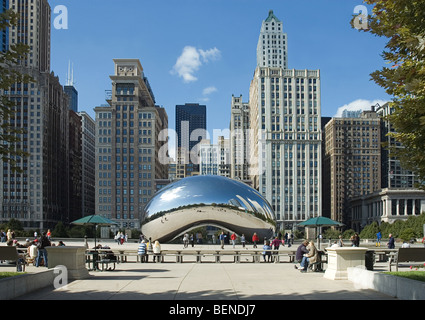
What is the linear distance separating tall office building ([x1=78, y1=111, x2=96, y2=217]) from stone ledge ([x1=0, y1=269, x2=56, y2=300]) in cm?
15692

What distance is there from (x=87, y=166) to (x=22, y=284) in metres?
167

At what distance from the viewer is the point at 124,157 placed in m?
131

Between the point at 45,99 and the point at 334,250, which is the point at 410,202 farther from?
the point at 334,250

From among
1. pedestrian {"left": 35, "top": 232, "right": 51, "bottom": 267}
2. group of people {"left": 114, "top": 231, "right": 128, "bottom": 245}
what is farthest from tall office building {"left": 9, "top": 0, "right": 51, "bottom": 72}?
pedestrian {"left": 35, "top": 232, "right": 51, "bottom": 267}

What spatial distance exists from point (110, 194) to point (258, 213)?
93.1 meters

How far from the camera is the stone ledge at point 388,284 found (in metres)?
10.1

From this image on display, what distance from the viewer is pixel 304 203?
128m

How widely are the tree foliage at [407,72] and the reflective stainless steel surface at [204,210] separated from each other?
28.0 m

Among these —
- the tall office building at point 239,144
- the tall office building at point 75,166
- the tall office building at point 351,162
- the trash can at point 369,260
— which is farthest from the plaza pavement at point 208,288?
the tall office building at point 239,144

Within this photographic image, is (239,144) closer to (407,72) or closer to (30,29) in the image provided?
(30,29)

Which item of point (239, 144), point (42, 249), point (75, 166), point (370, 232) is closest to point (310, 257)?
point (42, 249)

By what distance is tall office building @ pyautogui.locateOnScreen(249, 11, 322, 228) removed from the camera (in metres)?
127
